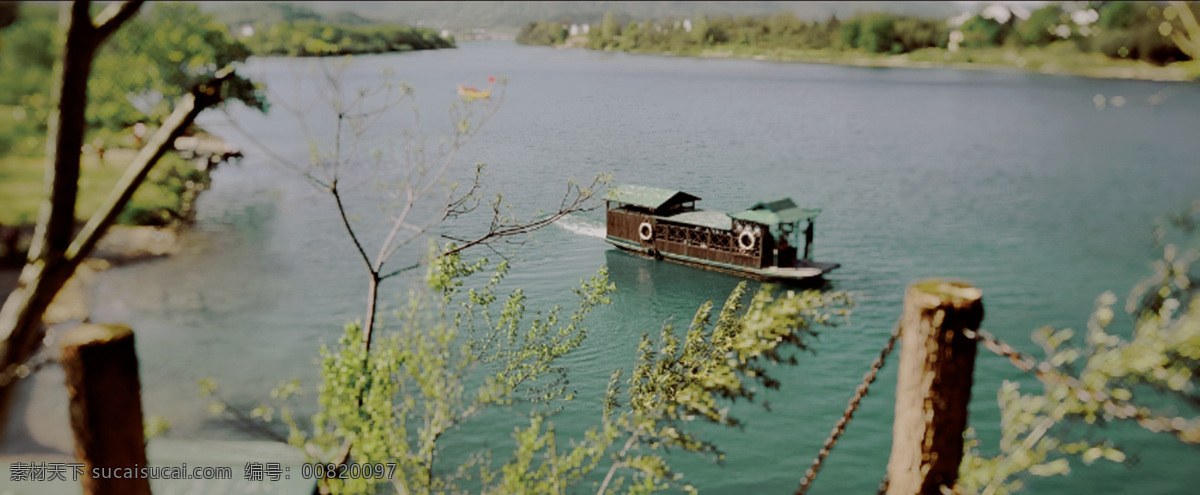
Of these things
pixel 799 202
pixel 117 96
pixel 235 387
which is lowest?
pixel 235 387

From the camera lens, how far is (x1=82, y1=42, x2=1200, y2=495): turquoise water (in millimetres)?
7191

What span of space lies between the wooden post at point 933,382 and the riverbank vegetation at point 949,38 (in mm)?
801

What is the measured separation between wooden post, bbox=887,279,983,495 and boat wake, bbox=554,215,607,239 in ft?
26.7

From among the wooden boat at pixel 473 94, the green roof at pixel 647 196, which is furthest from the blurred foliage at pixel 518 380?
the green roof at pixel 647 196

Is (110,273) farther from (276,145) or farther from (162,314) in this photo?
(276,145)

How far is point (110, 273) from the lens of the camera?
15.6 meters

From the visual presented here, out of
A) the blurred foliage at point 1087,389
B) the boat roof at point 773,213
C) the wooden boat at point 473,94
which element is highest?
the wooden boat at point 473,94

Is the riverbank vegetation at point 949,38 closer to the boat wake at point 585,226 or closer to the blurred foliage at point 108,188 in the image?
the boat wake at point 585,226

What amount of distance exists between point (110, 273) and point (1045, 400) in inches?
669

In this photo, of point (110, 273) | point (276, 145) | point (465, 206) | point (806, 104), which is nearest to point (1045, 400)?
point (465, 206)

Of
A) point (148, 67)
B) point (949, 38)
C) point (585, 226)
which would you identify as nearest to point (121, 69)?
point (148, 67)

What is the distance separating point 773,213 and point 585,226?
12.4ft

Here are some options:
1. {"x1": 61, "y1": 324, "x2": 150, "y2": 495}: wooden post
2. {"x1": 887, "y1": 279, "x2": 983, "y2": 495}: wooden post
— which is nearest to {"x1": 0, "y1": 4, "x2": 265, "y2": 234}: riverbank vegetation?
{"x1": 61, "y1": 324, "x2": 150, "y2": 495}: wooden post

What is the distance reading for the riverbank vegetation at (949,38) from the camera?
12.7 ft
